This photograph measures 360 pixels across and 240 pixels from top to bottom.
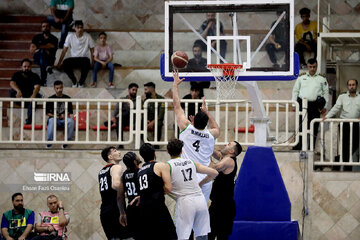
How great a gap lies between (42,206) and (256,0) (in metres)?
5.65

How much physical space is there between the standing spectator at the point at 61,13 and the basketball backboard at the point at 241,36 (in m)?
6.90

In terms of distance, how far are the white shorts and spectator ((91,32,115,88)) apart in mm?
7600

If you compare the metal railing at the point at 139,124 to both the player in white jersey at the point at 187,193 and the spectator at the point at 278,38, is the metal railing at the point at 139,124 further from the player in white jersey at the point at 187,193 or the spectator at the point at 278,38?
Answer: the player in white jersey at the point at 187,193

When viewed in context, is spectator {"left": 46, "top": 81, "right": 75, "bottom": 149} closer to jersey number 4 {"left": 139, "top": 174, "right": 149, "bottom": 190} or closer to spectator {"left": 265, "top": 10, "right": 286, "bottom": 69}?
spectator {"left": 265, "top": 10, "right": 286, "bottom": 69}

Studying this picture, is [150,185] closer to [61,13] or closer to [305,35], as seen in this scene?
[305,35]

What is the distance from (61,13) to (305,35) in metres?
5.53

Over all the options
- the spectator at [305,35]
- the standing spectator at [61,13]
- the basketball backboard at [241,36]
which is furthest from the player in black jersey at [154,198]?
the standing spectator at [61,13]

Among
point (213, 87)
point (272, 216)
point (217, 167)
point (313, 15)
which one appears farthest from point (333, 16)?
point (217, 167)

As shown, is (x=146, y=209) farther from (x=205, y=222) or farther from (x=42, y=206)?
(x=42, y=206)

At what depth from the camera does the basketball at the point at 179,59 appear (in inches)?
515

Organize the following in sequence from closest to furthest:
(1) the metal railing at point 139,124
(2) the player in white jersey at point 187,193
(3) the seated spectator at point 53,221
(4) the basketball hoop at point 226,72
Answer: (2) the player in white jersey at point 187,193 < (4) the basketball hoop at point 226,72 < (3) the seated spectator at point 53,221 < (1) the metal railing at point 139,124

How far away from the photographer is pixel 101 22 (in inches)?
842

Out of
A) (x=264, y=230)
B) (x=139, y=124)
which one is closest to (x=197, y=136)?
(x=264, y=230)

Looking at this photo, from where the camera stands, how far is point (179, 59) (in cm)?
1309
